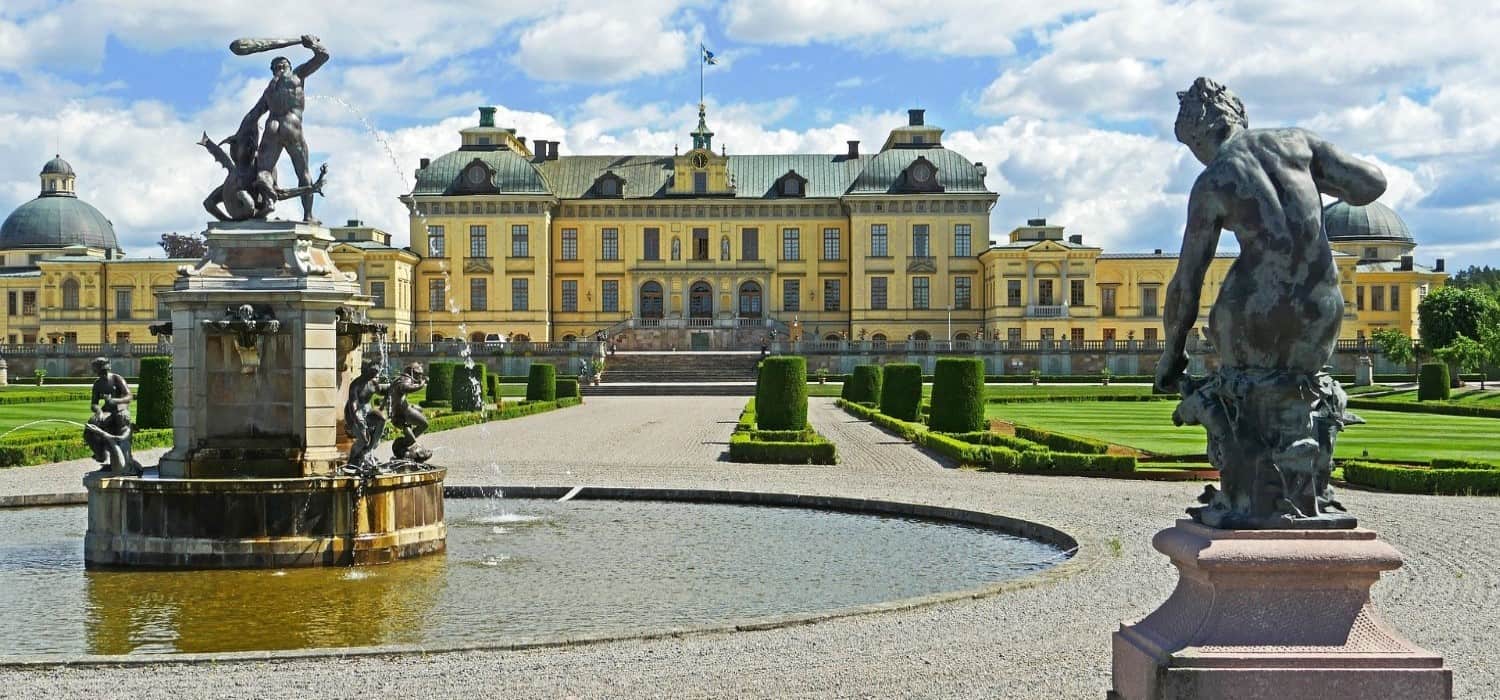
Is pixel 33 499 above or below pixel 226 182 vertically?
below

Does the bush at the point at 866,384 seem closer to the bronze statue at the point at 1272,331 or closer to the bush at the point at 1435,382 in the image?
the bush at the point at 1435,382

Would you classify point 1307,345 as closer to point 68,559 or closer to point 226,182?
point 226,182

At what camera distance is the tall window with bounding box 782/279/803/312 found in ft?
236

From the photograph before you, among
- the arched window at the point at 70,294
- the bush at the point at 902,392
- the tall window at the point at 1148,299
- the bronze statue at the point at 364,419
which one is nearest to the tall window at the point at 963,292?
the tall window at the point at 1148,299

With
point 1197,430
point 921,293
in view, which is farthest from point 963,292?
point 1197,430

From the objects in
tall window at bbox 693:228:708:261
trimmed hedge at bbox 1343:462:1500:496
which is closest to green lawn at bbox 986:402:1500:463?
trimmed hedge at bbox 1343:462:1500:496

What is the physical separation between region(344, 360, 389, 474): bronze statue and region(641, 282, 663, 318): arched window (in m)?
59.5

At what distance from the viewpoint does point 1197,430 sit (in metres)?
28.3

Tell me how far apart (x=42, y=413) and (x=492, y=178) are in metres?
37.9

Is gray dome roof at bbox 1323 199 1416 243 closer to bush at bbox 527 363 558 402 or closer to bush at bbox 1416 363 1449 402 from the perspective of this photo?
bush at bbox 1416 363 1449 402

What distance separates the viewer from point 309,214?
1215cm

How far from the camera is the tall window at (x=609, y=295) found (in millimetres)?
71500

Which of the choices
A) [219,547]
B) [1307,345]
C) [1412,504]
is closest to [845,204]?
[1412,504]

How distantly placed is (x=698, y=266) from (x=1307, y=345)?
65.8m
